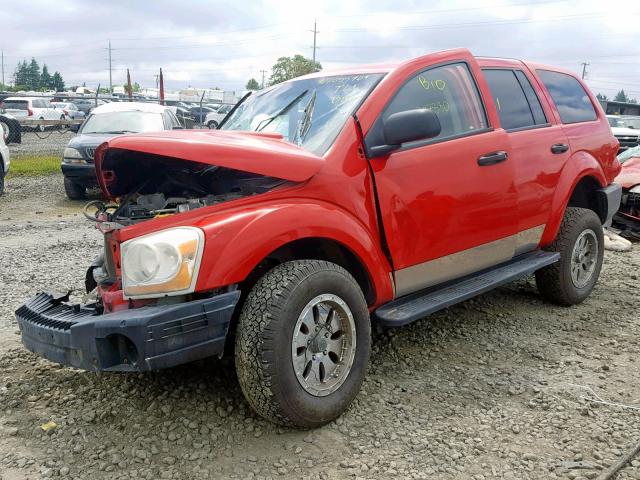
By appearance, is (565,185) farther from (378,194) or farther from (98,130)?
(98,130)

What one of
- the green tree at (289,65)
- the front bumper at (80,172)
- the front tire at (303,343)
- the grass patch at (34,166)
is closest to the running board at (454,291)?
the front tire at (303,343)

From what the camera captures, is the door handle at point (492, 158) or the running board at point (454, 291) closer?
A: the running board at point (454, 291)

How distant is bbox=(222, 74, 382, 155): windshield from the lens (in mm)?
3475

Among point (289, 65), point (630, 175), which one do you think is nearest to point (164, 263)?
point (630, 175)

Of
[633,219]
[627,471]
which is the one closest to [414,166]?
[627,471]

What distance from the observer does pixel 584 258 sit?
5188 millimetres

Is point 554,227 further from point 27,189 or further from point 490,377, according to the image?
point 27,189

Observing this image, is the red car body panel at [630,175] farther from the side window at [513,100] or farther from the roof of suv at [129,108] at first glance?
the roof of suv at [129,108]

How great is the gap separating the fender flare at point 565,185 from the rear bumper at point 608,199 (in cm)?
39

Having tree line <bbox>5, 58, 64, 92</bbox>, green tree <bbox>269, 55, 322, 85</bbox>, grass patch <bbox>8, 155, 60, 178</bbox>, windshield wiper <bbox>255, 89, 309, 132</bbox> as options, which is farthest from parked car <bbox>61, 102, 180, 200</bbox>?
tree line <bbox>5, 58, 64, 92</bbox>

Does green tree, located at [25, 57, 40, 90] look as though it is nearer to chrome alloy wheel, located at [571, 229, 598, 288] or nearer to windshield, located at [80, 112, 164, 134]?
windshield, located at [80, 112, 164, 134]

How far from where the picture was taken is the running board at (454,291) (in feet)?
11.2

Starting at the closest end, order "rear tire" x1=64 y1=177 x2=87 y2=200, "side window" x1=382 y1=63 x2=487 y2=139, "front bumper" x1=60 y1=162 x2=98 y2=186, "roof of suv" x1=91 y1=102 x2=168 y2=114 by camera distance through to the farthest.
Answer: "side window" x1=382 y1=63 x2=487 y2=139, "front bumper" x1=60 y1=162 x2=98 y2=186, "rear tire" x1=64 y1=177 x2=87 y2=200, "roof of suv" x1=91 y1=102 x2=168 y2=114

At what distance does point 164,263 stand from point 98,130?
31.4 feet
